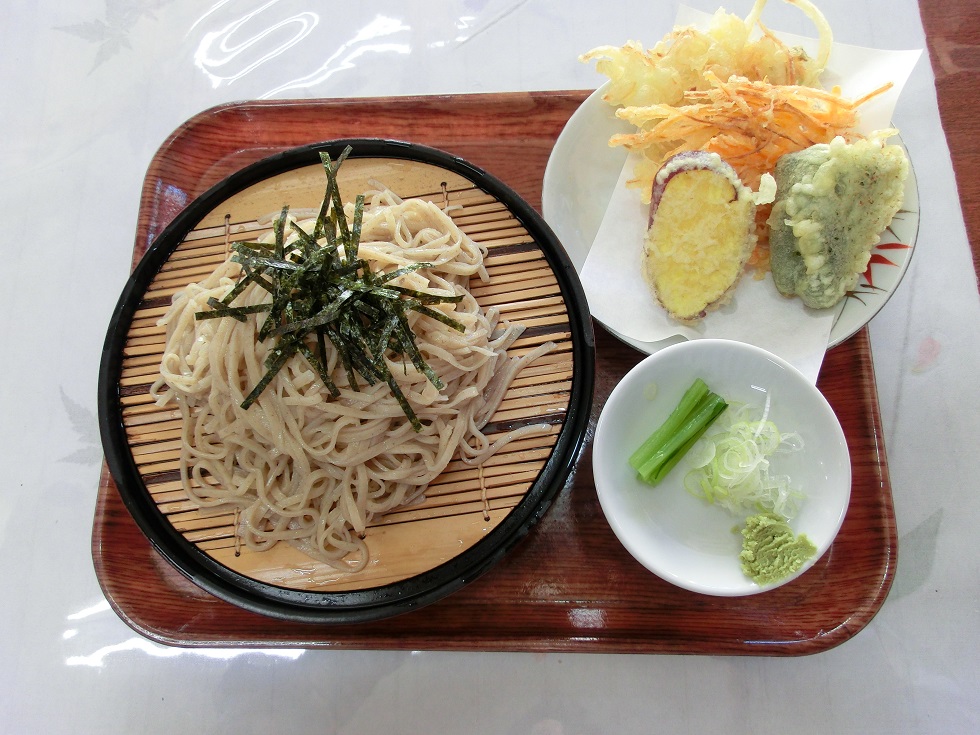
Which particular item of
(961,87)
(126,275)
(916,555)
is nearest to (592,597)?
(916,555)

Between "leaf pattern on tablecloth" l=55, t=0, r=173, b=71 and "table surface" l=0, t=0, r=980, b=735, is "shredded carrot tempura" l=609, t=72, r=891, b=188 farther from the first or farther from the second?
"leaf pattern on tablecloth" l=55, t=0, r=173, b=71

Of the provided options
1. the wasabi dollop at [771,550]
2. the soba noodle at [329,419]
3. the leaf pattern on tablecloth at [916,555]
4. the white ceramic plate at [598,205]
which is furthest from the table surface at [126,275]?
the soba noodle at [329,419]

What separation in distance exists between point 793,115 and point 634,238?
0.61m

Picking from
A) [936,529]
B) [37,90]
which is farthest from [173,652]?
[936,529]

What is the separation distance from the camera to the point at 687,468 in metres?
1.96

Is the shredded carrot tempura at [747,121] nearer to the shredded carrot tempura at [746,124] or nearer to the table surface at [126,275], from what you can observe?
the shredded carrot tempura at [746,124]

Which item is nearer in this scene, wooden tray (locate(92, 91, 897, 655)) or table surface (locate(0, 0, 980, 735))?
wooden tray (locate(92, 91, 897, 655))

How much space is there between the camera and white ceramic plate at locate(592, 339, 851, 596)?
1837 millimetres

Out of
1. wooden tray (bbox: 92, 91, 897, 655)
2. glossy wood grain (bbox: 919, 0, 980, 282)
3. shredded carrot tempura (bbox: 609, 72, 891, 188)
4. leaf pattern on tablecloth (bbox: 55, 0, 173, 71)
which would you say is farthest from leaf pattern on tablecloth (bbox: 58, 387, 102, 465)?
glossy wood grain (bbox: 919, 0, 980, 282)

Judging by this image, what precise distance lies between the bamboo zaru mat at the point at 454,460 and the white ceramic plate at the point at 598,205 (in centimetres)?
31

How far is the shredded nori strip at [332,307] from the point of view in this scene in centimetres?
173

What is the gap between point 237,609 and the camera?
6.78 ft

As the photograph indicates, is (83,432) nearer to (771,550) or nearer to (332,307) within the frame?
(332,307)

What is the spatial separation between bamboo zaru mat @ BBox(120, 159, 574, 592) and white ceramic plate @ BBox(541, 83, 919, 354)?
0.31 m
